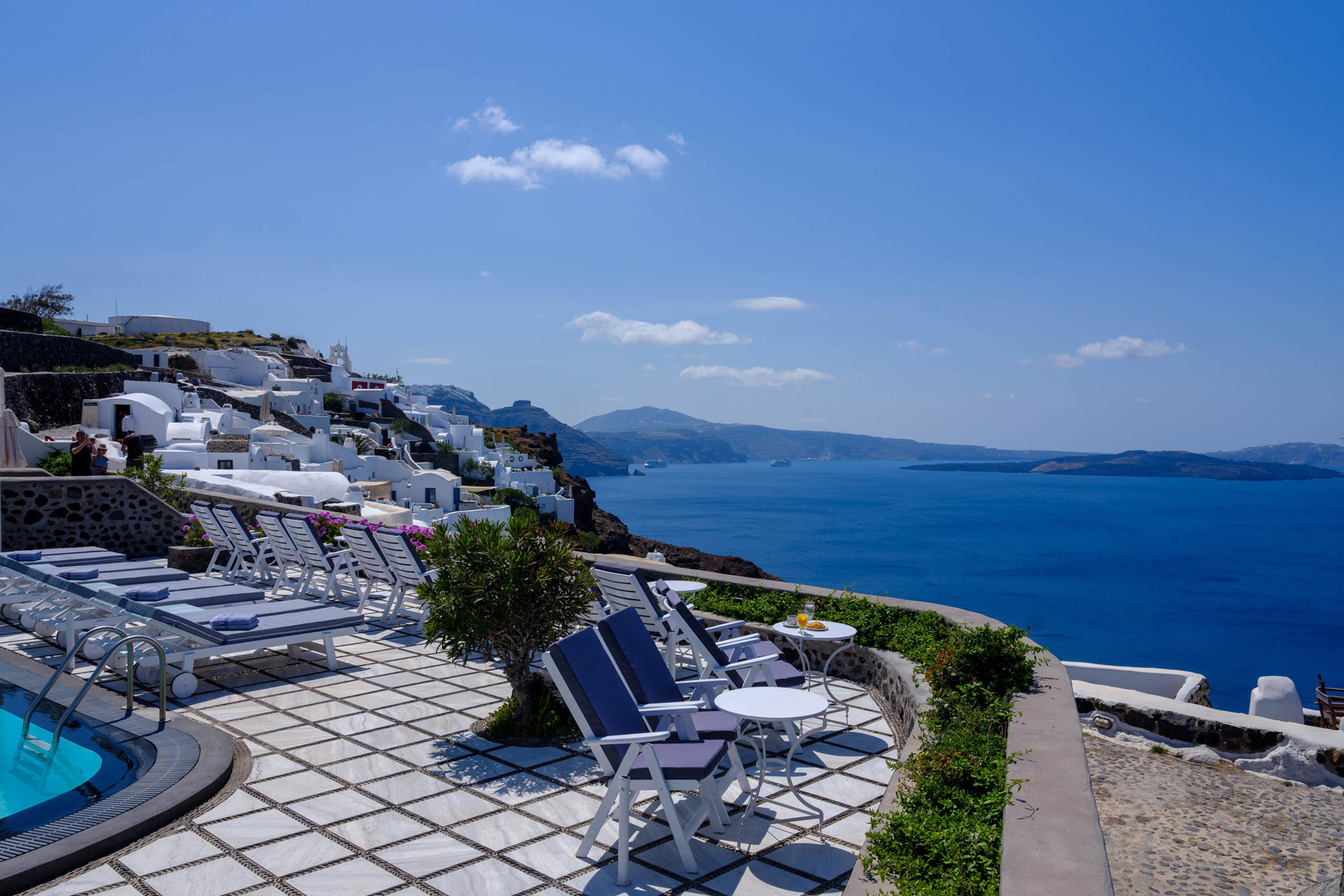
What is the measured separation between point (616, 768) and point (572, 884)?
0.44 m

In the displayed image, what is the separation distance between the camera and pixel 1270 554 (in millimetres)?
84562

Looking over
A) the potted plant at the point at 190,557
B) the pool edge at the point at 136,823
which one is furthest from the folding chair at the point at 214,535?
the pool edge at the point at 136,823

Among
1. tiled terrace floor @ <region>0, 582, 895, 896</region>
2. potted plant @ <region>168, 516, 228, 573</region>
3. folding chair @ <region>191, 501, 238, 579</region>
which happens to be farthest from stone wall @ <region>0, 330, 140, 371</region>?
tiled terrace floor @ <region>0, 582, 895, 896</region>

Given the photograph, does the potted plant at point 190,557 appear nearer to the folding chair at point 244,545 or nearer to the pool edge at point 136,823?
the folding chair at point 244,545

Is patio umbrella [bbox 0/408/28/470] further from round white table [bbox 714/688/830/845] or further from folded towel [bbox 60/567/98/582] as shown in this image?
round white table [bbox 714/688/830/845]

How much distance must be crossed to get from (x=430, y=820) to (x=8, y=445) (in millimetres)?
15017

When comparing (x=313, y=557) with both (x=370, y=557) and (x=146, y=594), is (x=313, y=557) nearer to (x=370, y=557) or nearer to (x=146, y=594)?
(x=370, y=557)

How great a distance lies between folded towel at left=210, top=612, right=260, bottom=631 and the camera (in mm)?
5676

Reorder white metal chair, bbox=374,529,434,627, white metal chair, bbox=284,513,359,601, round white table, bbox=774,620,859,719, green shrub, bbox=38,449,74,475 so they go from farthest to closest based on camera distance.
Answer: green shrub, bbox=38,449,74,475, white metal chair, bbox=284,513,359,601, white metal chair, bbox=374,529,434,627, round white table, bbox=774,620,859,719

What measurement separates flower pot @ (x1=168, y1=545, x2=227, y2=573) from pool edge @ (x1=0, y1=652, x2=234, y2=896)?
6.24 metres

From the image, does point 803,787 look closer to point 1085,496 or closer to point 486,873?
point 486,873

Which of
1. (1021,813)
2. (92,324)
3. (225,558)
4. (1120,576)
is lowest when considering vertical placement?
(1120,576)

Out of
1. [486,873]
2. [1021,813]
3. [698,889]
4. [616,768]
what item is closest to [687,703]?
[616,768]

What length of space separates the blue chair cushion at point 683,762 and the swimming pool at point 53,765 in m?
2.61
